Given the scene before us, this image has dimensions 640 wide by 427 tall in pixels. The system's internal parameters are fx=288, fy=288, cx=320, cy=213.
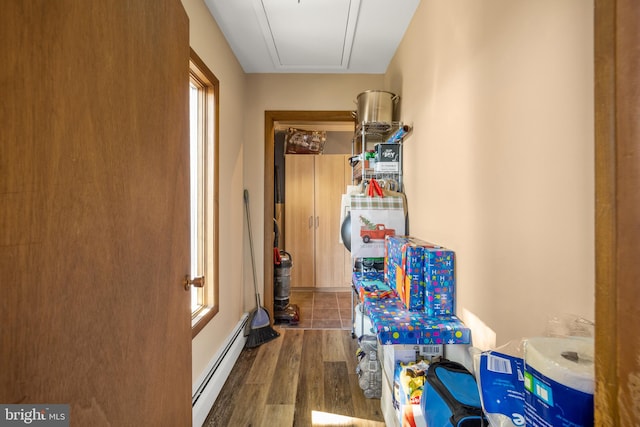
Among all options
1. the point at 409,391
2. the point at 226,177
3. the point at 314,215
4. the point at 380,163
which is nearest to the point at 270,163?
the point at 226,177

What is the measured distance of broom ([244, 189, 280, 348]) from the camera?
8.47 ft

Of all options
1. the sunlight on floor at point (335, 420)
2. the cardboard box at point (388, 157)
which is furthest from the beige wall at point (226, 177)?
the cardboard box at point (388, 157)

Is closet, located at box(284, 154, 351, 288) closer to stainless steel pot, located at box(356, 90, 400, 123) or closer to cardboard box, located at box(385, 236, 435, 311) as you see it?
stainless steel pot, located at box(356, 90, 400, 123)

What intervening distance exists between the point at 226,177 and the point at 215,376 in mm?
1407

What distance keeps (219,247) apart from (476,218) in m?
1.69

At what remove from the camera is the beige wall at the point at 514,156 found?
693mm

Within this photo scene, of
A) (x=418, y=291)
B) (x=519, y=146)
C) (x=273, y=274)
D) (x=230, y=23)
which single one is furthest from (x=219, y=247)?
(x=519, y=146)

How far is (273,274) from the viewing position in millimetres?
3051

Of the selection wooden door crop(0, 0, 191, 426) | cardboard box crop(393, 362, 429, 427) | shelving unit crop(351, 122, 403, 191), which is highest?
shelving unit crop(351, 122, 403, 191)

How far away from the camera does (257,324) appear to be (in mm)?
2674

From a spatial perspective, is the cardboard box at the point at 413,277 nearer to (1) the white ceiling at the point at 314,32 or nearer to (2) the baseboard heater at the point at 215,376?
(2) the baseboard heater at the point at 215,376

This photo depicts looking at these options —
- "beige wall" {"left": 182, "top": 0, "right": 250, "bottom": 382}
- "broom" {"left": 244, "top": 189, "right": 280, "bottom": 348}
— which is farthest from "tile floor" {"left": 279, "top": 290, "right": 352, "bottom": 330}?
"beige wall" {"left": 182, "top": 0, "right": 250, "bottom": 382}

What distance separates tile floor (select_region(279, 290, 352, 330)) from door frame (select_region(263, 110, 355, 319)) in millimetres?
511

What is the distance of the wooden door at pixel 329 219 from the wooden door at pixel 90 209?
3251mm
